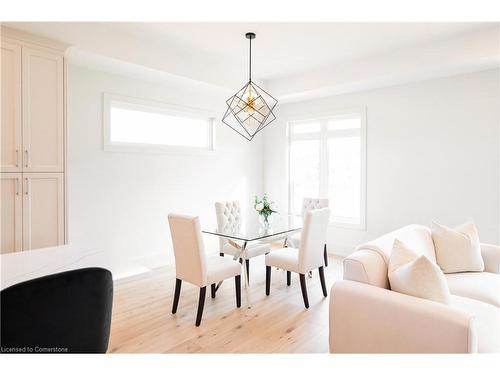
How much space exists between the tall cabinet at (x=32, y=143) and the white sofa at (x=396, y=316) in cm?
266

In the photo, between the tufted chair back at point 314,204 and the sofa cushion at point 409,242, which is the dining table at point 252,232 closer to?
the tufted chair back at point 314,204

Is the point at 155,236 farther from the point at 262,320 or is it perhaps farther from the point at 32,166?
the point at 262,320

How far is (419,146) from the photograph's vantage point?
4.36 m

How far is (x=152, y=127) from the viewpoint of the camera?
14.6 feet

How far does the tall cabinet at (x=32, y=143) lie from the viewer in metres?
2.79

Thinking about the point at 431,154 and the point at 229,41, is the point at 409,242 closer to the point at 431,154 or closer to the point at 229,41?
the point at 431,154

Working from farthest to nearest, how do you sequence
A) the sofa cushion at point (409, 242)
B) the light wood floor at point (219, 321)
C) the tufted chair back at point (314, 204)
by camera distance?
1. the tufted chair back at point (314, 204)
2. the light wood floor at point (219, 321)
3. the sofa cushion at point (409, 242)

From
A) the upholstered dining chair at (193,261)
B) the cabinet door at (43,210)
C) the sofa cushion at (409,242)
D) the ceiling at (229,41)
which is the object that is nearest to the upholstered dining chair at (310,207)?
the upholstered dining chair at (193,261)

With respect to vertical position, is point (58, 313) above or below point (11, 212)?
below

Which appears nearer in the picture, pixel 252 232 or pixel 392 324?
pixel 392 324

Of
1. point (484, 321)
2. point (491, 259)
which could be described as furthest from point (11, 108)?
point (491, 259)

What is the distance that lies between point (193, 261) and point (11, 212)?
1.65 metres

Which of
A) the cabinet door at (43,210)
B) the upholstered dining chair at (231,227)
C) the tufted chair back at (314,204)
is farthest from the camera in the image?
the tufted chair back at (314,204)

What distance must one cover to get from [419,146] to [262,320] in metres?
3.15
